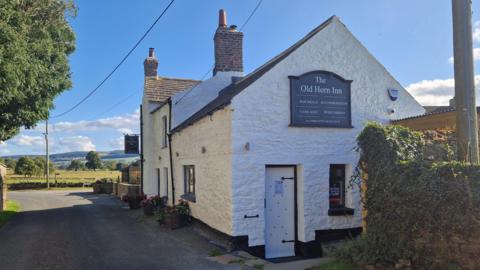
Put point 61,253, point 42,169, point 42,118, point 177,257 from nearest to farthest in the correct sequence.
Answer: point 177,257
point 61,253
point 42,118
point 42,169

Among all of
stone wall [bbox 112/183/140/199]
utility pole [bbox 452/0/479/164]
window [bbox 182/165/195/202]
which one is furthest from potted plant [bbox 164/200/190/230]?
stone wall [bbox 112/183/140/199]

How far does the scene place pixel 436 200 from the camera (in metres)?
6.16

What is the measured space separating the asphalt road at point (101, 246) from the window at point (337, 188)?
3549mm

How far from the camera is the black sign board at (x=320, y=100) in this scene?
36.1 ft

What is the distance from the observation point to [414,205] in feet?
21.4

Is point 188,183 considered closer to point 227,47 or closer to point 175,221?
point 175,221

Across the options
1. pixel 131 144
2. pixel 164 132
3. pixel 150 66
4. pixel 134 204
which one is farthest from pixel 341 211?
pixel 131 144

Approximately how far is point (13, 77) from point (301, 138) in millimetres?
7116

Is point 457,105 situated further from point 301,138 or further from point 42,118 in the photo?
point 42,118

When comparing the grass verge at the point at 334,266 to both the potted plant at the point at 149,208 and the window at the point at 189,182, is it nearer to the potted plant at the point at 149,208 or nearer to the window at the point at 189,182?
the window at the point at 189,182

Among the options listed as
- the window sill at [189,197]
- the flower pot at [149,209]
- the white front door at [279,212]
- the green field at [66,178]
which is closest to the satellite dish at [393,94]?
the white front door at [279,212]

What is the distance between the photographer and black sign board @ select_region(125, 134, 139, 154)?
23.6m

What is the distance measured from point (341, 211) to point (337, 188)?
0.68 m

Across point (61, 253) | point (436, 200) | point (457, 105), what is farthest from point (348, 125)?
point (61, 253)
